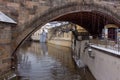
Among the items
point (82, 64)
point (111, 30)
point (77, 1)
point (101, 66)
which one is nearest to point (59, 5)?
point (77, 1)

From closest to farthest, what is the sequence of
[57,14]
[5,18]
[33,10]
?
[5,18] < [33,10] < [57,14]

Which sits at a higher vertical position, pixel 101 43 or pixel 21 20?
pixel 21 20

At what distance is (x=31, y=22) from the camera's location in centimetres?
1240

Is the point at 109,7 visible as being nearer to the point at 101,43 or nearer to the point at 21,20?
the point at 101,43

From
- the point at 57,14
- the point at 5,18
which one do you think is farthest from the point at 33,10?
the point at 5,18

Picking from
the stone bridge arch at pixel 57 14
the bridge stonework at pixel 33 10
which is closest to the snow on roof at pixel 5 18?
the bridge stonework at pixel 33 10

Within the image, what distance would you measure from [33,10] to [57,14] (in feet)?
4.36

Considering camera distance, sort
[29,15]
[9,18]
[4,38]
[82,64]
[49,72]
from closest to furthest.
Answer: [4,38] → [9,18] → [29,15] → [49,72] → [82,64]

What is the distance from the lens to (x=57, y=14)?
13.0 m

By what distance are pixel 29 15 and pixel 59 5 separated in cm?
168

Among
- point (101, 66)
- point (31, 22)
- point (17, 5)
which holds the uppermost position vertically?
point (17, 5)

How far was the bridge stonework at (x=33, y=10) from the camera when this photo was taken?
11.8 m

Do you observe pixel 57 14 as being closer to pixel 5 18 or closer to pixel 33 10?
pixel 33 10

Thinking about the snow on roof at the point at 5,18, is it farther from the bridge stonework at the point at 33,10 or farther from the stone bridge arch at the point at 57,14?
the stone bridge arch at the point at 57,14
